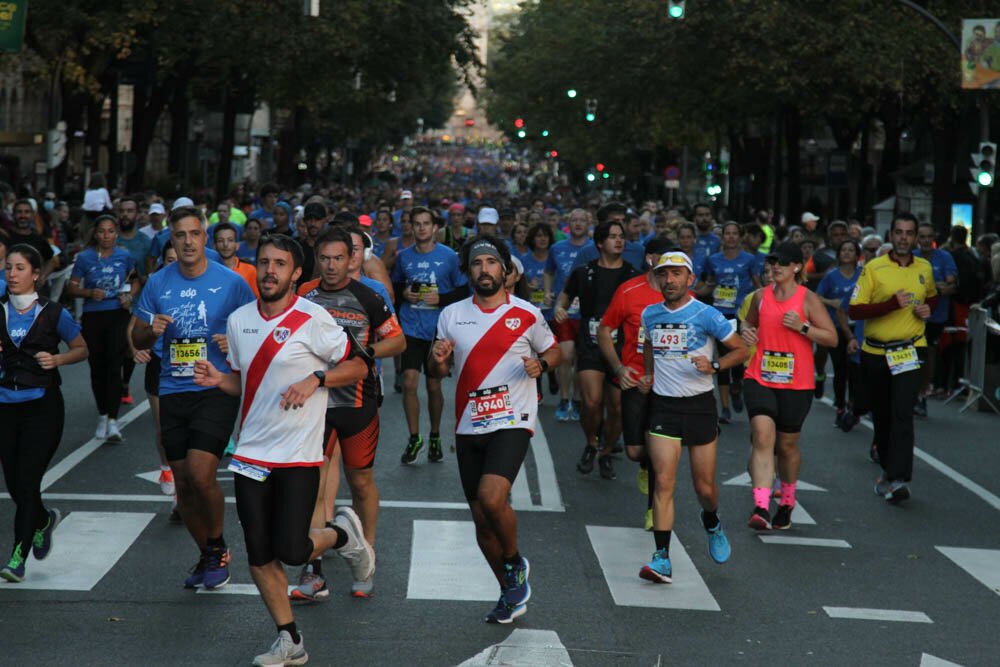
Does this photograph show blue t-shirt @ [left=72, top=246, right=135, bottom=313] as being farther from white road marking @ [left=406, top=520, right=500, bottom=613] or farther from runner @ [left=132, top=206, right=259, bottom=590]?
runner @ [left=132, top=206, right=259, bottom=590]

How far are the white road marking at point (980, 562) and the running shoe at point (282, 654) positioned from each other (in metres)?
4.25

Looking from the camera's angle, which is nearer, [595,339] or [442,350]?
[442,350]

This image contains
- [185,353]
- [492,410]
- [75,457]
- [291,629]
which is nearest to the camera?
[291,629]

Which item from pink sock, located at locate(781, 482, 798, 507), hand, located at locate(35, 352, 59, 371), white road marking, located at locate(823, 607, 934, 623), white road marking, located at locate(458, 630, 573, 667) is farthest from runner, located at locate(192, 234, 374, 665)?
pink sock, located at locate(781, 482, 798, 507)

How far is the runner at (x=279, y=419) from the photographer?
737 cm

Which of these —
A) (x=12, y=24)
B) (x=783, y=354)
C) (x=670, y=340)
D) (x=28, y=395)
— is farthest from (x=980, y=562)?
(x=12, y=24)

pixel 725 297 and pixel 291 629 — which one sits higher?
pixel 725 297

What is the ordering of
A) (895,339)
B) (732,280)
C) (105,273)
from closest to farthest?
1. (895,339)
2. (105,273)
3. (732,280)

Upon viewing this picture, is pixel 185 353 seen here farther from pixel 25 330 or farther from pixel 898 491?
pixel 898 491

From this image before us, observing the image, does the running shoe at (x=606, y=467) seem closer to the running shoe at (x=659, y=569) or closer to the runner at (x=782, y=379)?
the runner at (x=782, y=379)

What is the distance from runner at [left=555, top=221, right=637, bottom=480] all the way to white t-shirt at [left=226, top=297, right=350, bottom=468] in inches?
227

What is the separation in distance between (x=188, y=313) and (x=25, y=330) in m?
0.95

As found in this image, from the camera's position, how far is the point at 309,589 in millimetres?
8781

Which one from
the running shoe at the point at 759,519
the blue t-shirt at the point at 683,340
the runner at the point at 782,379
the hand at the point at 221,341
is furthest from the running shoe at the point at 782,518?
the hand at the point at 221,341
